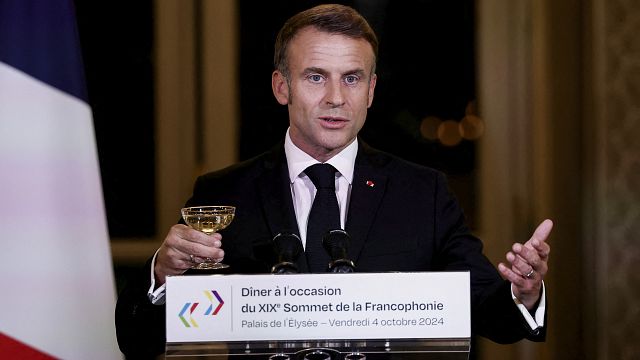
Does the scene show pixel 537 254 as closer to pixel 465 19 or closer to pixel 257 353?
pixel 257 353

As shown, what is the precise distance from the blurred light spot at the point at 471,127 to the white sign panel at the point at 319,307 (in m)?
2.55

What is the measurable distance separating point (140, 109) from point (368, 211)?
2.18 meters

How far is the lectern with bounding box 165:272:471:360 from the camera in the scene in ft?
5.34

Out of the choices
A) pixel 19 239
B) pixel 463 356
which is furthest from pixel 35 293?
pixel 463 356

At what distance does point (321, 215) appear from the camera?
7.08 feet

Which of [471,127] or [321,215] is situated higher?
[471,127]

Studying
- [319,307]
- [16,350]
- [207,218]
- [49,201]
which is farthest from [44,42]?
[319,307]

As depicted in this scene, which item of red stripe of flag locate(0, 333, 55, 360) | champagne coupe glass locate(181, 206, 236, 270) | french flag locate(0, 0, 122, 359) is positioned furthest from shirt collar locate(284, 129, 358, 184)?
red stripe of flag locate(0, 333, 55, 360)

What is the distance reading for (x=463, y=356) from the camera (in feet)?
5.31

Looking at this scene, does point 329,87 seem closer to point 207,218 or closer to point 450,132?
point 207,218

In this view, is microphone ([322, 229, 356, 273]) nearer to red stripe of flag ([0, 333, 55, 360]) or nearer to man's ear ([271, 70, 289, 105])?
man's ear ([271, 70, 289, 105])

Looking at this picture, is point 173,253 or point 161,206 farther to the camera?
point 161,206

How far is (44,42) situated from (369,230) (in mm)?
1508

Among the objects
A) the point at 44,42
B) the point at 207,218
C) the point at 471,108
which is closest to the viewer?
the point at 207,218
